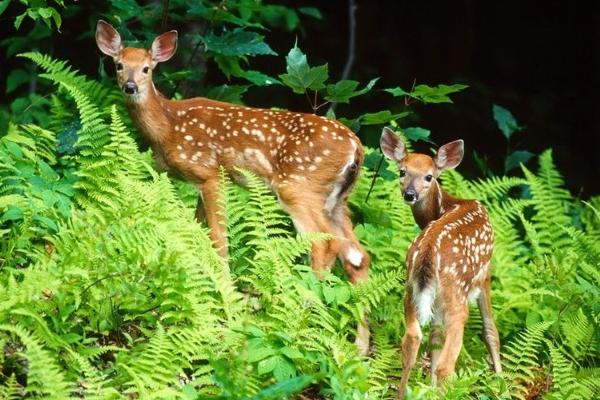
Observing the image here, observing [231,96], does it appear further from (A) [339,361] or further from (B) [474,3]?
(B) [474,3]

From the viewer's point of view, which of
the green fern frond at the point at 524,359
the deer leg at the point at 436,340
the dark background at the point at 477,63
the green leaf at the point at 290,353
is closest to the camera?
the green leaf at the point at 290,353

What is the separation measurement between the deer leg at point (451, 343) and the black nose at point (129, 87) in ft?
8.61

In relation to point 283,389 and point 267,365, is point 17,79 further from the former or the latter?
point 283,389

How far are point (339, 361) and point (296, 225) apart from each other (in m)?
1.69

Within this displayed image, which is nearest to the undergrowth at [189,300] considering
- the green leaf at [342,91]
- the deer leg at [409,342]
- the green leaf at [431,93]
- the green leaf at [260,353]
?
the green leaf at [260,353]

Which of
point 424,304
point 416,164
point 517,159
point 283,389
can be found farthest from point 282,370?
point 517,159

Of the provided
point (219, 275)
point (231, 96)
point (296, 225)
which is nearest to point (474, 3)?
point (231, 96)

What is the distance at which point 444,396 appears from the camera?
5625 mm

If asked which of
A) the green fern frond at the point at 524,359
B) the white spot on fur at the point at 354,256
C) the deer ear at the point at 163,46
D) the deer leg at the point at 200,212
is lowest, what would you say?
the green fern frond at the point at 524,359

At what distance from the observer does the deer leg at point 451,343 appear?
605 centimetres

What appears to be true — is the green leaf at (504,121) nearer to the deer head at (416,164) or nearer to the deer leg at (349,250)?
the deer head at (416,164)

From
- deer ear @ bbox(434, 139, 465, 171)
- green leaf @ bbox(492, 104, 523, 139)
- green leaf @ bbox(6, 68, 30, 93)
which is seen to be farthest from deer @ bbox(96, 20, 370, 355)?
green leaf @ bbox(492, 104, 523, 139)

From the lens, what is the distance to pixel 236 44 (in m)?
7.59

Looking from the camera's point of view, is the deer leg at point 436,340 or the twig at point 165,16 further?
the twig at point 165,16
